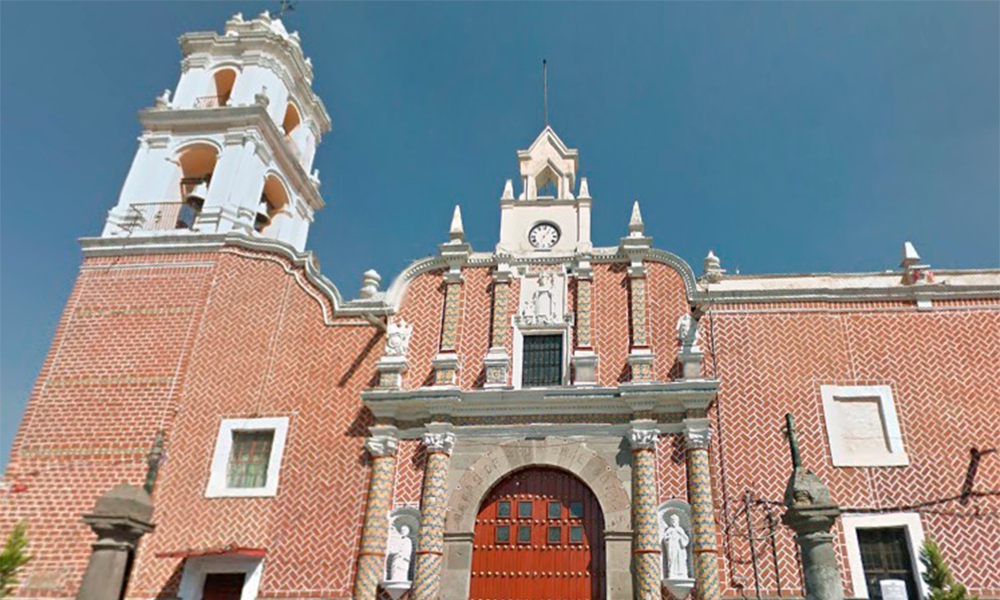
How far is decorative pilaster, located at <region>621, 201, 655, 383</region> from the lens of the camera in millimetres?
13859

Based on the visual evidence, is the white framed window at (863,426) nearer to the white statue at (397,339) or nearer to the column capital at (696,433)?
the column capital at (696,433)

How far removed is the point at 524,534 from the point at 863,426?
6.85 m

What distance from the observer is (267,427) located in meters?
14.4

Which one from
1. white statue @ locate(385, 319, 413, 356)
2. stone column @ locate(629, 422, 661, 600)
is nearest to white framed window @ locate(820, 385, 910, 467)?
stone column @ locate(629, 422, 661, 600)

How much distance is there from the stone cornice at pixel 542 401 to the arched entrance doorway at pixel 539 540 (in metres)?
1.29

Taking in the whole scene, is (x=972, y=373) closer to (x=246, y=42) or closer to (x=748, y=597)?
(x=748, y=597)

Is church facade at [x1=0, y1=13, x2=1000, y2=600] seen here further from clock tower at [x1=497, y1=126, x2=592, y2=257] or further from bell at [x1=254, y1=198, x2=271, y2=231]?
bell at [x1=254, y1=198, x2=271, y2=231]

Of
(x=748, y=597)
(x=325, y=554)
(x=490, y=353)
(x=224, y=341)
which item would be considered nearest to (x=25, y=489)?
(x=224, y=341)

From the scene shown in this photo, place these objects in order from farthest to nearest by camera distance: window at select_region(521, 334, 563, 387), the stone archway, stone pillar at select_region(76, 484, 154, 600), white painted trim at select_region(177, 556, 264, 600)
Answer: window at select_region(521, 334, 563, 387)
white painted trim at select_region(177, 556, 264, 600)
the stone archway
stone pillar at select_region(76, 484, 154, 600)

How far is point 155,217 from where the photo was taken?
57.0 feet

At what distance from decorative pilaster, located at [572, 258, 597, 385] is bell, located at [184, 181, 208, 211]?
10.3m

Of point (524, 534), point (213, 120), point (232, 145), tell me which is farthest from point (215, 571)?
point (213, 120)

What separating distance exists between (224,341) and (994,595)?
51.1 ft

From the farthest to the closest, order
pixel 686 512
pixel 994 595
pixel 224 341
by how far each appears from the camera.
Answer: pixel 224 341 < pixel 686 512 < pixel 994 595
